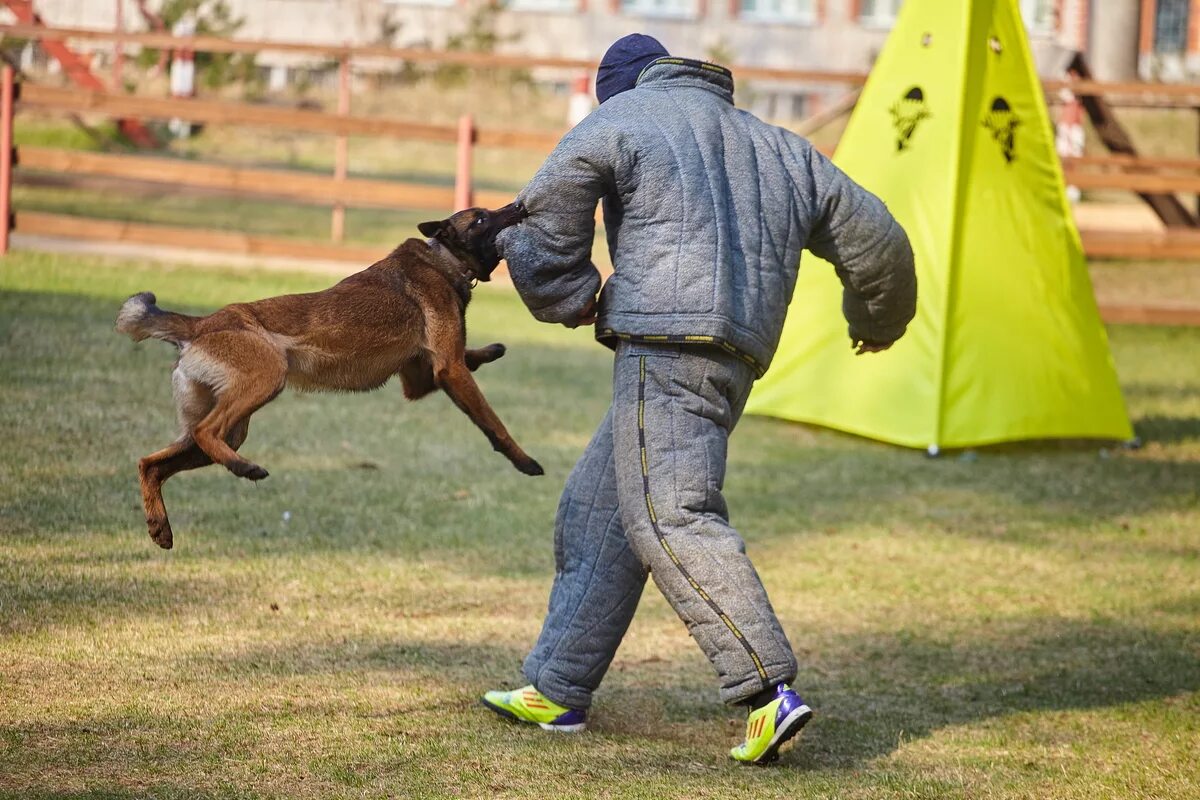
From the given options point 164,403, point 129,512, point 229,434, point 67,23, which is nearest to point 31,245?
point 164,403

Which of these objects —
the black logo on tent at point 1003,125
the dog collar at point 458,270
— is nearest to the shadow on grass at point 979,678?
the dog collar at point 458,270

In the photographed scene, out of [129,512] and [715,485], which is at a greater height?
[715,485]

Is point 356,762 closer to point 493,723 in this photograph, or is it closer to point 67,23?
point 493,723

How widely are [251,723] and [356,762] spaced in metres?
0.39

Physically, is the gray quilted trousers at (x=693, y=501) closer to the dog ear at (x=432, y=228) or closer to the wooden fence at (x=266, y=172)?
the dog ear at (x=432, y=228)

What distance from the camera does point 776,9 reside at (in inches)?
1336

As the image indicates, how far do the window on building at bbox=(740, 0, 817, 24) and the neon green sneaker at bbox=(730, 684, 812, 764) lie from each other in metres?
31.3

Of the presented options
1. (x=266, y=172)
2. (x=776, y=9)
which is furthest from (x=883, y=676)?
(x=776, y=9)

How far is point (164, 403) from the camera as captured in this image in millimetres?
7816

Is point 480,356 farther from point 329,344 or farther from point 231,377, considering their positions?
point 231,377

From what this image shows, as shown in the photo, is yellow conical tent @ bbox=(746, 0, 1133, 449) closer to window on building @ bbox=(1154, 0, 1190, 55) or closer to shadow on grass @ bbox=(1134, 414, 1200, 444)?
shadow on grass @ bbox=(1134, 414, 1200, 444)

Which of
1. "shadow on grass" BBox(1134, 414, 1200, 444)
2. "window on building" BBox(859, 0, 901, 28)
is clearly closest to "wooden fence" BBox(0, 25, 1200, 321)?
"shadow on grass" BBox(1134, 414, 1200, 444)

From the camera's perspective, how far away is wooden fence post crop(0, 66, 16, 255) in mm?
12117

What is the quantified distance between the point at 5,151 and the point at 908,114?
7.67 meters
